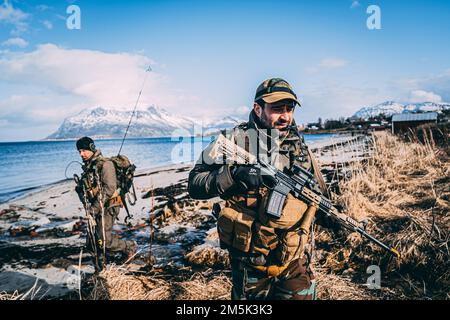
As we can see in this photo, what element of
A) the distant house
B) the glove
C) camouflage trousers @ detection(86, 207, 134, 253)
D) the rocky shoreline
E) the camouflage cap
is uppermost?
the distant house

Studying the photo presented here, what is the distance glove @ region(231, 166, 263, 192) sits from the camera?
2533 millimetres

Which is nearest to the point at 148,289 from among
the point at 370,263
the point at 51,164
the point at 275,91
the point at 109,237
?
the point at 109,237

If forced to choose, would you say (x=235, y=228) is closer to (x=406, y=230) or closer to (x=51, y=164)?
(x=406, y=230)

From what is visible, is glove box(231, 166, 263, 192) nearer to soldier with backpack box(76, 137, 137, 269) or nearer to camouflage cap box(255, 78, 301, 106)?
camouflage cap box(255, 78, 301, 106)

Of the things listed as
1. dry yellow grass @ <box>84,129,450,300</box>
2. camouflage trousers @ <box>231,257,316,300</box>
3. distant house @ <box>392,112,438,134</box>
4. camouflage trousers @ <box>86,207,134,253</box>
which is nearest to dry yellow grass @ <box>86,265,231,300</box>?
dry yellow grass @ <box>84,129,450,300</box>

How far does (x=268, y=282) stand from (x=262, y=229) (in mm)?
520

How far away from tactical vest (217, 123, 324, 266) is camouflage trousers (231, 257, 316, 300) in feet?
0.43

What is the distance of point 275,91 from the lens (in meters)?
2.78

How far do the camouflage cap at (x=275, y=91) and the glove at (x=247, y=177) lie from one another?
735 mm

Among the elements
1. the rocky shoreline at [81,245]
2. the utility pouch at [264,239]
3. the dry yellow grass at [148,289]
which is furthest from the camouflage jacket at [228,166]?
the rocky shoreline at [81,245]
